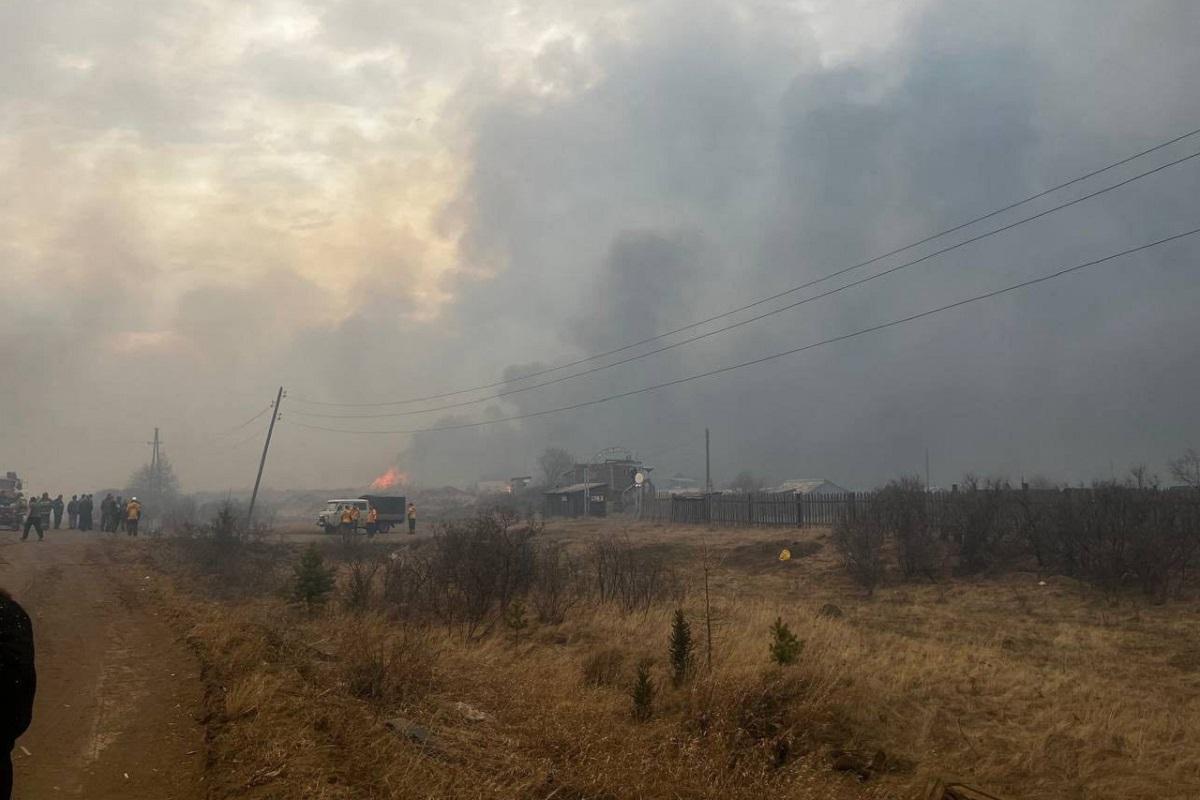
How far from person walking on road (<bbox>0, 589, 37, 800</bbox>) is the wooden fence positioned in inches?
1194

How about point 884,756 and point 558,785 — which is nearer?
point 558,785

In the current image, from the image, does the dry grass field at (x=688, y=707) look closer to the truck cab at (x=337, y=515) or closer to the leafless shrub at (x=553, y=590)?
the leafless shrub at (x=553, y=590)

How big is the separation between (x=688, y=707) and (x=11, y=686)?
276 inches

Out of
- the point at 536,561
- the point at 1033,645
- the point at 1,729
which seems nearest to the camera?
the point at 1,729

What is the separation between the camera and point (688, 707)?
939cm

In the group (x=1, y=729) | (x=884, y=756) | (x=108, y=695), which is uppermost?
(x=1, y=729)

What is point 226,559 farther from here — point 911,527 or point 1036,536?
point 1036,536

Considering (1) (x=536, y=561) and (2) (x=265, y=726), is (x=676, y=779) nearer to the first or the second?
(2) (x=265, y=726)

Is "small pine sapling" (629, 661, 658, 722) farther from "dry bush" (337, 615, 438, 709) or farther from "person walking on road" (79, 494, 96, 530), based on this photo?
"person walking on road" (79, 494, 96, 530)

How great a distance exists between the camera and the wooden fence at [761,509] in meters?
38.0

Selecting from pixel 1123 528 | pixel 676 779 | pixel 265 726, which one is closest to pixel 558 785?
pixel 676 779

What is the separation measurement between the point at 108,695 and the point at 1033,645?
1489cm

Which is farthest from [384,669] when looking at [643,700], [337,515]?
[337,515]

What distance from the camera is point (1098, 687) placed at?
11.5m
